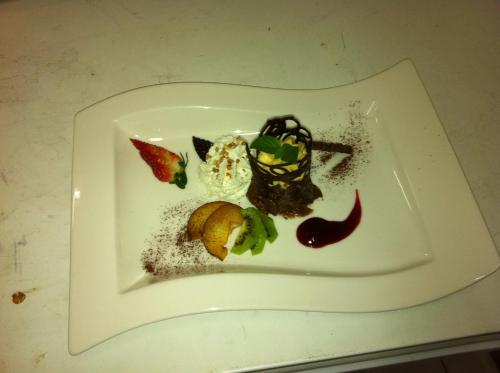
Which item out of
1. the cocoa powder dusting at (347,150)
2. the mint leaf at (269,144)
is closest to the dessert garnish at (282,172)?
the mint leaf at (269,144)

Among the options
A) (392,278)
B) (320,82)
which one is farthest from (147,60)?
(392,278)

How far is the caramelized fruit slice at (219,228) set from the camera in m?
1.37

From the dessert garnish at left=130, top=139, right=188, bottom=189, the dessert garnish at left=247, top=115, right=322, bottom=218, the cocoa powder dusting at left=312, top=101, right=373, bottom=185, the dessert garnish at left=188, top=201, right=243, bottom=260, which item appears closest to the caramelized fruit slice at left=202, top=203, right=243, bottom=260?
the dessert garnish at left=188, top=201, right=243, bottom=260

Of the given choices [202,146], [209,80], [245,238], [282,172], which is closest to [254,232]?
[245,238]

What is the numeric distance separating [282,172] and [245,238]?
1.00 ft

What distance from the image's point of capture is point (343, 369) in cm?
118

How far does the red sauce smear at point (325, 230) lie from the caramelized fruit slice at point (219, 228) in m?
0.27

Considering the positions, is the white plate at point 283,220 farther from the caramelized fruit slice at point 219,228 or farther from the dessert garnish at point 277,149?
the dessert garnish at point 277,149

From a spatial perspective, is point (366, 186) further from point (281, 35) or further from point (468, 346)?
point (281, 35)

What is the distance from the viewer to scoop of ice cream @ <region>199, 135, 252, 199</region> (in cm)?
145

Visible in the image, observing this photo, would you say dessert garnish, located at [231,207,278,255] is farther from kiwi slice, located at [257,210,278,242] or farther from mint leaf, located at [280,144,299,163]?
mint leaf, located at [280,144,299,163]

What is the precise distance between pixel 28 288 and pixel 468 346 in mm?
1606

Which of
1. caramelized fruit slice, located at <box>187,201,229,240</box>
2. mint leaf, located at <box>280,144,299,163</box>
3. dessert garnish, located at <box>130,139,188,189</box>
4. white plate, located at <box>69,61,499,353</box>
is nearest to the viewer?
white plate, located at <box>69,61,499,353</box>

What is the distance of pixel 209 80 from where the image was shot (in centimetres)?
173
